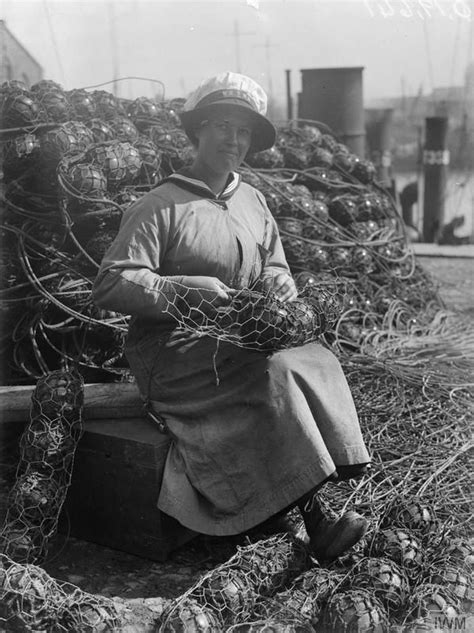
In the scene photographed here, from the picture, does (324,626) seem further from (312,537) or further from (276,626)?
(312,537)

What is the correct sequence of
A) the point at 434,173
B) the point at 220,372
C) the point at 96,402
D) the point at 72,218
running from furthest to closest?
the point at 434,173 < the point at 72,218 < the point at 96,402 < the point at 220,372

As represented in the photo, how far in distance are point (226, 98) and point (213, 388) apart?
110 cm

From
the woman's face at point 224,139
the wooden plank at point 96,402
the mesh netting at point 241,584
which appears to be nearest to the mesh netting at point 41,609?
the mesh netting at point 241,584

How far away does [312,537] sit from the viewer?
3.14m

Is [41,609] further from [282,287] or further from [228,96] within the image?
[228,96]

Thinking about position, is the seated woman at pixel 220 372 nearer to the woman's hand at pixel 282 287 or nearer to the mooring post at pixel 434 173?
the woman's hand at pixel 282 287

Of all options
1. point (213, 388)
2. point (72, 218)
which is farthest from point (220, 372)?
point (72, 218)

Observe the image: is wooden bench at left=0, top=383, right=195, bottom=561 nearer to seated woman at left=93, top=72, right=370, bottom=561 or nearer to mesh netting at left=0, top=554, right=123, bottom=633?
seated woman at left=93, top=72, right=370, bottom=561

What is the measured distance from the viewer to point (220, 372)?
3168 mm

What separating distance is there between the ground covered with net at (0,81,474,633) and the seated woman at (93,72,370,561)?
11 centimetres

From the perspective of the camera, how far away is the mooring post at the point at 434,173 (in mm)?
13430

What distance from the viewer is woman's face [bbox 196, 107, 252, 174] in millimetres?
3309

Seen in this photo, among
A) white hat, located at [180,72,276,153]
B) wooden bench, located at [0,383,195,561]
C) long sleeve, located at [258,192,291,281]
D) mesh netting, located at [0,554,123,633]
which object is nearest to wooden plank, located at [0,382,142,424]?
wooden bench, located at [0,383,195,561]

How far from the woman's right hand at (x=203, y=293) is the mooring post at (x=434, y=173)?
10785 millimetres
